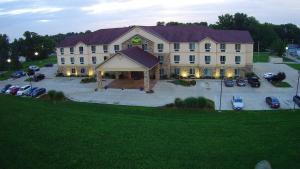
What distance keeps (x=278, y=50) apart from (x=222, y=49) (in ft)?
115

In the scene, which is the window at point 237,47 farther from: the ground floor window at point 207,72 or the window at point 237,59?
the ground floor window at point 207,72

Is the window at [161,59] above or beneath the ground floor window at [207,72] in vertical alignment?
above

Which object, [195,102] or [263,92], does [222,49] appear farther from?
[195,102]

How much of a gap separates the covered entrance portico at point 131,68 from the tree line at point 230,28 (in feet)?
117

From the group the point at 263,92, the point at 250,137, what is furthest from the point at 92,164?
the point at 263,92

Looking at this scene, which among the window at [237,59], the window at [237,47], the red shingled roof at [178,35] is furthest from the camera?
the red shingled roof at [178,35]

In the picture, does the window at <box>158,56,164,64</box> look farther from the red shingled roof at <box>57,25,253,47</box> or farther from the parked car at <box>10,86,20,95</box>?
the parked car at <box>10,86,20,95</box>

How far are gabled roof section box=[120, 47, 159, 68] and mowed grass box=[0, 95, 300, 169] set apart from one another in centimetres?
1436

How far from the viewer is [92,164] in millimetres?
18266

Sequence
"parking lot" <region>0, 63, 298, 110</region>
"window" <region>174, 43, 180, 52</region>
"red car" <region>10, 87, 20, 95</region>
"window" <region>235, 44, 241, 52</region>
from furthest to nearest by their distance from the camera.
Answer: "window" <region>174, 43, 180, 52</region>, "window" <region>235, 44, 241, 52</region>, "red car" <region>10, 87, 20, 95</region>, "parking lot" <region>0, 63, 298, 110</region>

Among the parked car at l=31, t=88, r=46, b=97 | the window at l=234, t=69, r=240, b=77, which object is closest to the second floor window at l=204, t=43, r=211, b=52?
the window at l=234, t=69, r=240, b=77

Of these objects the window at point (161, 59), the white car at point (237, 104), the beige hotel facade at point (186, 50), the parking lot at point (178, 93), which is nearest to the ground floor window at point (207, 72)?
the beige hotel facade at point (186, 50)

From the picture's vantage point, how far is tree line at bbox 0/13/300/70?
80875 mm

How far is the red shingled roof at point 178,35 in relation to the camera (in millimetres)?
52991
